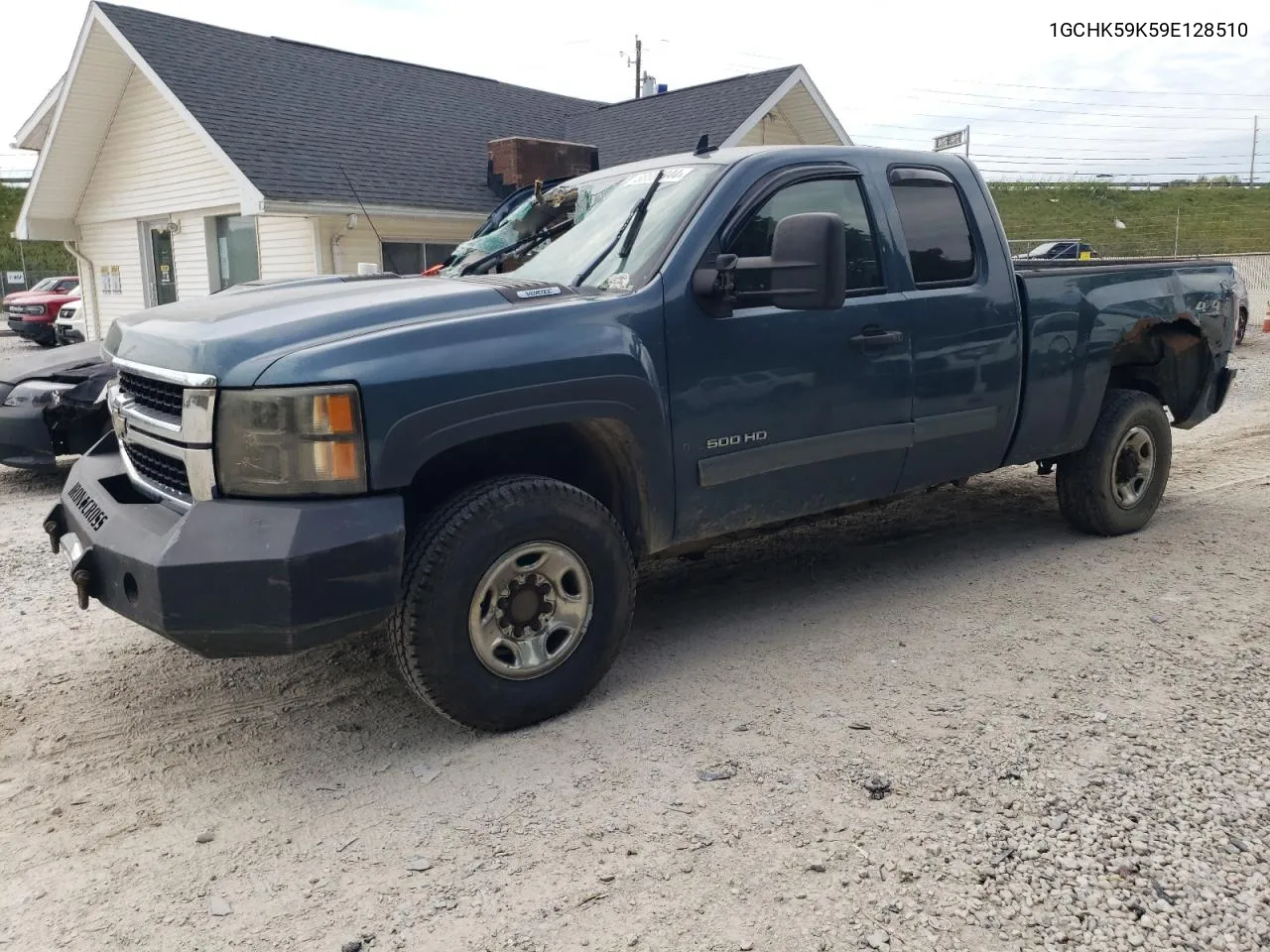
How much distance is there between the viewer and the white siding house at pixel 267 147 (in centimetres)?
1428

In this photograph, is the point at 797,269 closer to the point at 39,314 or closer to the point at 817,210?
the point at 817,210

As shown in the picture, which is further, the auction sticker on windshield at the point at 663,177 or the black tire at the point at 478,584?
the auction sticker on windshield at the point at 663,177

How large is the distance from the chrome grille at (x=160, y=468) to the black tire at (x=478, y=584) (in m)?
0.79

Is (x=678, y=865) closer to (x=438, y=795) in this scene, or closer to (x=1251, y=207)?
(x=438, y=795)

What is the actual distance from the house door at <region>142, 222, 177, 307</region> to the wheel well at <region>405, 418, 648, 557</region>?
15683 mm

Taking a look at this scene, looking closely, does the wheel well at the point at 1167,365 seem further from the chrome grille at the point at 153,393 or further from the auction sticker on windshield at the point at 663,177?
the chrome grille at the point at 153,393

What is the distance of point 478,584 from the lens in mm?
3330

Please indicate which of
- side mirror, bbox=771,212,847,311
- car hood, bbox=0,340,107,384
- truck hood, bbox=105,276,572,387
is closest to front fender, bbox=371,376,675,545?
truck hood, bbox=105,276,572,387

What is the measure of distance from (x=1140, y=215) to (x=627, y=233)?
5685cm

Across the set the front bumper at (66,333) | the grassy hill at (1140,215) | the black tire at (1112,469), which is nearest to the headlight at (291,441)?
the black tire at (1112,469)

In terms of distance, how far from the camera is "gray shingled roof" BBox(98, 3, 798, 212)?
14.1 meters

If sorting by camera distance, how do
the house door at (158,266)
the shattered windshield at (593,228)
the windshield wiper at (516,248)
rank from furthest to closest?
the house door at (158,266) → the windshield wiper at (516,248) → the shattered windshield at (593,228)

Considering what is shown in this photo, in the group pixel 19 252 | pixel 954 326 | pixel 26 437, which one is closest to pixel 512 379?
pixel 954 326

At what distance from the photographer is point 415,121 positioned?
658 inches
